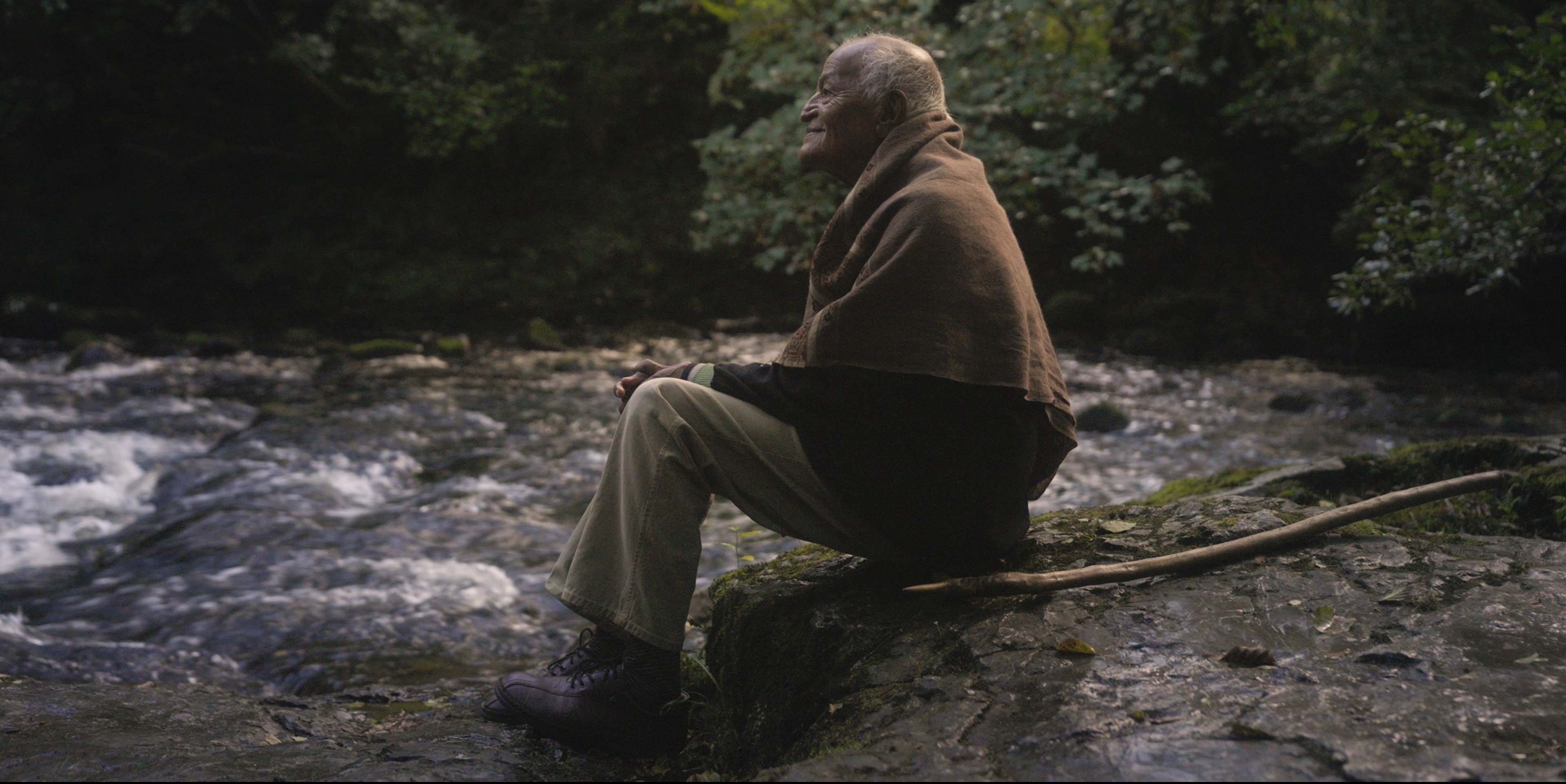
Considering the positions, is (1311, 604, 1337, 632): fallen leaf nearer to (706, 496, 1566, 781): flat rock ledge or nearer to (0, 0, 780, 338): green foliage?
(706, 496, 1566, 781): flat rock ledge

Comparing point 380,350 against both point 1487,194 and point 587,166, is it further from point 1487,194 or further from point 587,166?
point 1487,194

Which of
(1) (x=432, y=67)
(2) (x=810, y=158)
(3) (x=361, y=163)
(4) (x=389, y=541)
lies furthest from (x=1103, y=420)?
(3) (x=361, y=163)

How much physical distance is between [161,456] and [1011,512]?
6968mm

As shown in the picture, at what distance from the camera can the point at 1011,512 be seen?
2.71 metres

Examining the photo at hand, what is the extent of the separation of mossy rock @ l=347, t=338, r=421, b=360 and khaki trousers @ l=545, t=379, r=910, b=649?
10323 mm

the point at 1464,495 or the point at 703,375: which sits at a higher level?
the point at 703,375

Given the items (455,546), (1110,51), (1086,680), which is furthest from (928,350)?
(1110,51)

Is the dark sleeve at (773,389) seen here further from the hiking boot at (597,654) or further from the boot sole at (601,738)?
the boot sole at (601,738)

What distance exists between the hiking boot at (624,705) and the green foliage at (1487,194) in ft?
14.6

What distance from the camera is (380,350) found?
40.1 ft

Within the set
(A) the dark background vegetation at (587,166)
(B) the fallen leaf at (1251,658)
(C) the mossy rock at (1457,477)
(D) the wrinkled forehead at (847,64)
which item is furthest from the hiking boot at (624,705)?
(A) the dark background vegetation at (587,166)

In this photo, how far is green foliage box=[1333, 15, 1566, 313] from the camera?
15.2 ft

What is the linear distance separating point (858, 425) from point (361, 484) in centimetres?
534

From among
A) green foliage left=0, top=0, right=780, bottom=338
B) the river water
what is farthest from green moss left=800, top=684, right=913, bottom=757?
green foliage left=0, top=0, right=780, bottom=338
